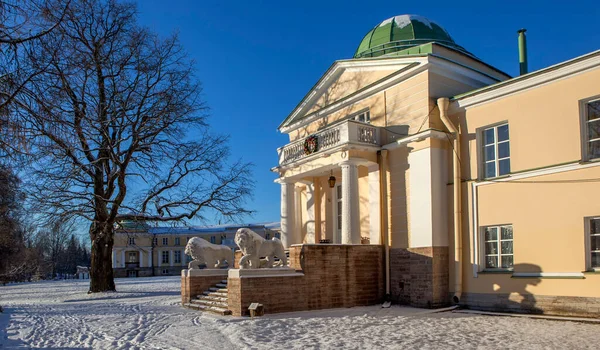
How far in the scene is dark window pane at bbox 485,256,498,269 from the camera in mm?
13938

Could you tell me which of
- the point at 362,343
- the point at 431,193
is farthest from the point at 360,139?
the point at 362,343

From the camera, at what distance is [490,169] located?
1437cm

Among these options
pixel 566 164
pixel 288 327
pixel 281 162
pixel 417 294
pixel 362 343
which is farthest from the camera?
pixel 281 162

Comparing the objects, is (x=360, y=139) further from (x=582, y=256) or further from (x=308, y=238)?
(x=582, y=256)

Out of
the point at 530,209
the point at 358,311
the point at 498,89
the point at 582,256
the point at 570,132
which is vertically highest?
the point at 498,89

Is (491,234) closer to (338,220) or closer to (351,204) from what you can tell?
(351,204)

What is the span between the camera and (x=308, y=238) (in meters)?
20.0

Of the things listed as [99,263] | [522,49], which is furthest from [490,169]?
[99,263]

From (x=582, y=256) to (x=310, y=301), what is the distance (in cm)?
700

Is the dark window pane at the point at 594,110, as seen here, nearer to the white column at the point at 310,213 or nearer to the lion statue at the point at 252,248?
the lion statue at the point at 252,248

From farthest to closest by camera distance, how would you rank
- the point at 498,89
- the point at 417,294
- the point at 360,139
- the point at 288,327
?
the point at 360,139 < the point at 417,294 < the point at 498,89 < the point at 288,327

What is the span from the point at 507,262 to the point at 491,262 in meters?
0.51

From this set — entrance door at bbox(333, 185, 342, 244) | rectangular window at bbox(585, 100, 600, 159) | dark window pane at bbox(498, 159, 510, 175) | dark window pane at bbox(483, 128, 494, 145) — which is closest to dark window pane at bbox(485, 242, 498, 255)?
dark window pane at bbox(498, 159, 510, 175)

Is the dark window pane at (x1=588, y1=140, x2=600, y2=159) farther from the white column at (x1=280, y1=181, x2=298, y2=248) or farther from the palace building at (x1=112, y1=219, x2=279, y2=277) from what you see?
the palace building at (x1=112, y1=219, x2=279, y2=277)
